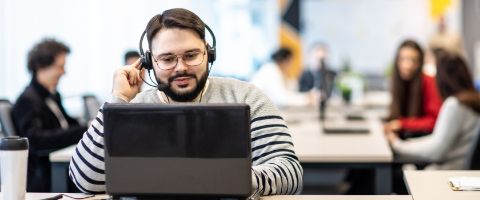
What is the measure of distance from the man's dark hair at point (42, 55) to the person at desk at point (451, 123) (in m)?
1.95

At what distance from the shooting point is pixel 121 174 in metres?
1.64

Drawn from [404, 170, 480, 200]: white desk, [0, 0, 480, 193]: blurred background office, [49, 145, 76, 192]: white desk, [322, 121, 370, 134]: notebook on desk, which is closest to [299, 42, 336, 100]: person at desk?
[0, 0, 480, 193]: blurred background office

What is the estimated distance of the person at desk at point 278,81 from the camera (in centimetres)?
696

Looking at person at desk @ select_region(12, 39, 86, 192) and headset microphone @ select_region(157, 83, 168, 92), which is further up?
headset microphone @ select_region(157, 83, 168, 92)

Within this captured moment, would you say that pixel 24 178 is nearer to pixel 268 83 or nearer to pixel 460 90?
pixel 460 90

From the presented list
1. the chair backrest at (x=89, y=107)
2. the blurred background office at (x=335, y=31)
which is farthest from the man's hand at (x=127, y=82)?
the blurred background office at (x=335, y=31)

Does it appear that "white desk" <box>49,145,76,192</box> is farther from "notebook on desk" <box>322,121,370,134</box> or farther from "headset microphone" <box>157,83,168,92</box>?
"notebook on desk" <box>322,121,370,134</box>

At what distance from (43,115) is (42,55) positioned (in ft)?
1.22

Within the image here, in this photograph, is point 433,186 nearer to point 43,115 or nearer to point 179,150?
point 179,150

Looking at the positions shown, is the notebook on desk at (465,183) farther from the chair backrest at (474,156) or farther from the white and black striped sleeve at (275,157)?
the chair backrest at (474,156)

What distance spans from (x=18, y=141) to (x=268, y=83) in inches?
211

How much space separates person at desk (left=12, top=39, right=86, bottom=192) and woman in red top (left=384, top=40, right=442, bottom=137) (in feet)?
6.61

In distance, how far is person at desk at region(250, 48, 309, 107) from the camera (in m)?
6.96

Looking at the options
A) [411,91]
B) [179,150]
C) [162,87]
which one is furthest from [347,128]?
[179,150]
